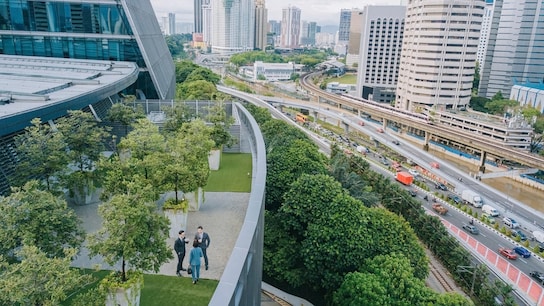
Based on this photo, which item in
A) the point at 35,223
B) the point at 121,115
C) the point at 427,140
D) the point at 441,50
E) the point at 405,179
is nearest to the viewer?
the point at 35,223

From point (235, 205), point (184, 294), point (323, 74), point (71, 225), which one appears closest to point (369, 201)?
point (235, 205)

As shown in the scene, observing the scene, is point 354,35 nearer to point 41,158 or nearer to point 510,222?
point 510,222

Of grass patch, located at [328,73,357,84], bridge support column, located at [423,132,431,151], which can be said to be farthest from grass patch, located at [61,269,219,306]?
grass patch, located at [328,73,357,84]

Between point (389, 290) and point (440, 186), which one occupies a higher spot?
point (389, 290)

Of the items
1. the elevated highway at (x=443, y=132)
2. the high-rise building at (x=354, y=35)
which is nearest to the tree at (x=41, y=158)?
the elevated highway at (x=443, y=132)

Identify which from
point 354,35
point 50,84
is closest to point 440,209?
point 50,84

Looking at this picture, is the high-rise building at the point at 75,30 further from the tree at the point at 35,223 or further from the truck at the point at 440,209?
the truck at the point at 440,209

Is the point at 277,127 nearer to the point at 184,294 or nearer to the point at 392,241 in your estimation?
the point at 392,241

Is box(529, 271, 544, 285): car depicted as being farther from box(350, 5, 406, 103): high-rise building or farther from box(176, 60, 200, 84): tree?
box(350, 5, 406, 103): high-rise building
